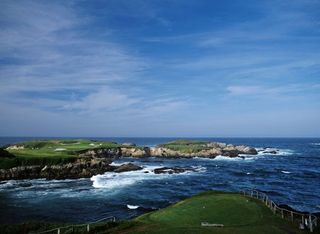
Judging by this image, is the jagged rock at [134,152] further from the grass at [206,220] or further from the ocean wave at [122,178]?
the grass at [206,220]

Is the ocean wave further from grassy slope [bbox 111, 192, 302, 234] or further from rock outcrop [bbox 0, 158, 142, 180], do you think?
grassy slope [bbox 111, 192, 302, 234]

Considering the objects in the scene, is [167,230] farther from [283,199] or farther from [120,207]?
[283,199]

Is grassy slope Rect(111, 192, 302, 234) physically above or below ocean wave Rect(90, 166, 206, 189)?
above

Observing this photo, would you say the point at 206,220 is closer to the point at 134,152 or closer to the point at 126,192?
the point at 126,192

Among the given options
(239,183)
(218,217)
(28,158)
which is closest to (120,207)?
(218,217)

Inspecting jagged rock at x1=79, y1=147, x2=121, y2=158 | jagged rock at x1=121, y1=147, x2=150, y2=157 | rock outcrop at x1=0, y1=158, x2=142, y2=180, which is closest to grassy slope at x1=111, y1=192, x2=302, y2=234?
rock outcrop at x1=0, y1=158, x2=142, y2=180

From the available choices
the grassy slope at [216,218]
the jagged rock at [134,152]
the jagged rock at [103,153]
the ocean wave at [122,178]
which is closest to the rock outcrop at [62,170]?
the ocean wave at [122,178]

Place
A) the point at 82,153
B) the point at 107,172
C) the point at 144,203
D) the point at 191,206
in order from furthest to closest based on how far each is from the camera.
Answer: the point at 82,153 < the point at 107,172 < the point at 144,203 < the point at 191,206
